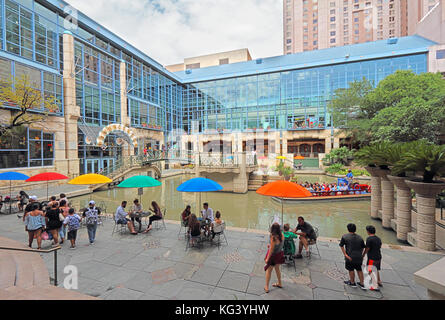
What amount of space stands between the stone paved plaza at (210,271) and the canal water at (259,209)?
3.63 metres

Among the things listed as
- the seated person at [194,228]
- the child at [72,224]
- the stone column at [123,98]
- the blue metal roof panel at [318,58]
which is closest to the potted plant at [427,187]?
the seated person at [194,228]

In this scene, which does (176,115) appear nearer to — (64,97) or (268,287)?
(64,97)

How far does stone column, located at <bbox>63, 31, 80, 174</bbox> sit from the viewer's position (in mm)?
22672

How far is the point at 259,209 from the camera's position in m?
15.7

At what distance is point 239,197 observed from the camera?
1956cm

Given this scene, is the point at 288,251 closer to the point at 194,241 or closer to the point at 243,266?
the point at 243,266

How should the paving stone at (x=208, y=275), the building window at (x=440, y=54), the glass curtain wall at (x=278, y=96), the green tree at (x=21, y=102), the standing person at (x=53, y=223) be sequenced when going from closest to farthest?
the paving stone at (x=208, y=275) < the standing person at (x=53, y=223) < the green tree at (x=21, y=102) < the building window at (x=440, y=54) < the glass curtain wall at (x=278, y=96)

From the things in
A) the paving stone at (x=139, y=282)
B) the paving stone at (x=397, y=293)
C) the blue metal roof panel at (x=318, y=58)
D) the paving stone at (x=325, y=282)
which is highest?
the blue metal roof panel at (x=318, y=58)

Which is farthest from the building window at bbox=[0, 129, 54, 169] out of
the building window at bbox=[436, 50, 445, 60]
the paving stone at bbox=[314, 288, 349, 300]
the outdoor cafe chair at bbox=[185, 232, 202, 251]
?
the building window at bbox=[436, 50, 445, 60]

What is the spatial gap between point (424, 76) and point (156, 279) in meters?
33.9

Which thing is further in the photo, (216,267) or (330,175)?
(330,175)

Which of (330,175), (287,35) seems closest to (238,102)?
(330,175)

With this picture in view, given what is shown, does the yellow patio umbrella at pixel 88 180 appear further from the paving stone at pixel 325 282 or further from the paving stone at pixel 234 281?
the paving stone at pixel 325 282

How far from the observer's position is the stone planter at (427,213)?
7.57 metres
